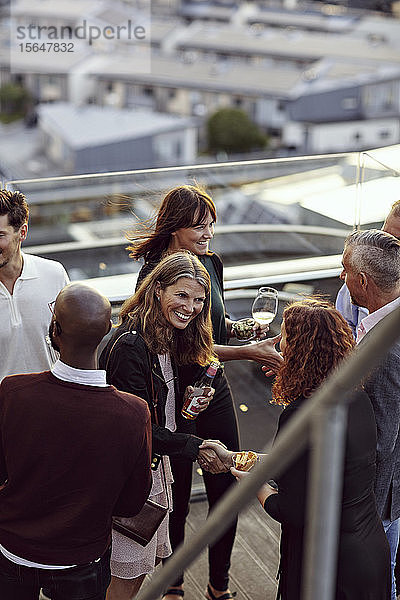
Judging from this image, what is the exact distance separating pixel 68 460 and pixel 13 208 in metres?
0.92

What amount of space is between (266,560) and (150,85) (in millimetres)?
48202

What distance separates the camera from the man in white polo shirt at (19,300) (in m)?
2.37

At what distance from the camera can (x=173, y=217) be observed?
8.65 feet

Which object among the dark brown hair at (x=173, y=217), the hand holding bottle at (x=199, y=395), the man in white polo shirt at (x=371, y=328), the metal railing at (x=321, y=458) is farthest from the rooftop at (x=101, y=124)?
the metal railing at (x=321, y=458)

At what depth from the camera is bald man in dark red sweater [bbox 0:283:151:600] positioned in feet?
5.70

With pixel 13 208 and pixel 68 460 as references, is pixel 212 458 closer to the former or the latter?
pixel 68 460

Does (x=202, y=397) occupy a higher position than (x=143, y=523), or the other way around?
(x=202, y=397)

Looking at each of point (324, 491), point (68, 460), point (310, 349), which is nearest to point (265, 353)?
point (310, 349)

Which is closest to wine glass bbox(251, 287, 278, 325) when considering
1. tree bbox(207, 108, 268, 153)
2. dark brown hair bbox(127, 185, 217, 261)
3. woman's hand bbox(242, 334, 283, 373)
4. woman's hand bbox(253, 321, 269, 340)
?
woman's hand bbox(253, 321, 269, 340)

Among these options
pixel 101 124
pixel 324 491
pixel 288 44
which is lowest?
pixel 101 124

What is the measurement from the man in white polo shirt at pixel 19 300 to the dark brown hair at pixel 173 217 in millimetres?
370

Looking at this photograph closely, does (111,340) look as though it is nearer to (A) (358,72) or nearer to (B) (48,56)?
(A) (358,72)

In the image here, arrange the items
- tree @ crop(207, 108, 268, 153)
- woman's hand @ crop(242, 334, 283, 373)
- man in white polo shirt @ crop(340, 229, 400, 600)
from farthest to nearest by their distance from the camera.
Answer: tree @ crop(207, 108, 268, 153) < woman's hand @ crop(242, 334, 283, 373) < man in white polo shirt @ crop(340, 229, 400, 600)

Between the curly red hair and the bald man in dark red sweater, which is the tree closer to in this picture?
the curly red hair
